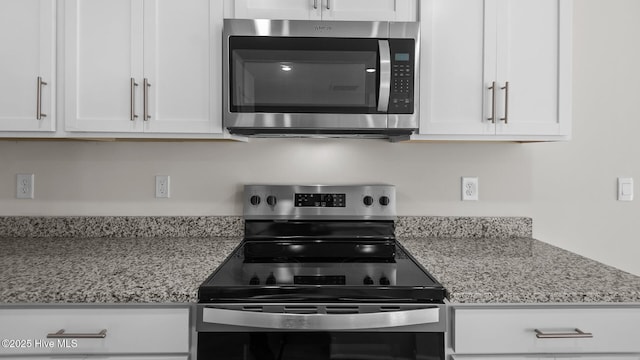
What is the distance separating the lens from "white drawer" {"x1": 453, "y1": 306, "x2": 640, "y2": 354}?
119 centimetres

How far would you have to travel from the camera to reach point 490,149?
1.97m

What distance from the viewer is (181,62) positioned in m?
1.60

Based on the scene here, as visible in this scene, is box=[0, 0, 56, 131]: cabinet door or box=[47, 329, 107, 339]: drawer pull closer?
box=[47, 329, 107, 339]: drawer pull

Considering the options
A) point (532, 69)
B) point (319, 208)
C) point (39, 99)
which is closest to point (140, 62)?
point (39, 99)

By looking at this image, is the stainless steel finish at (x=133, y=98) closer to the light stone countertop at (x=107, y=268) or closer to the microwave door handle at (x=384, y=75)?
the light stone countertop at (x=107, y=268)

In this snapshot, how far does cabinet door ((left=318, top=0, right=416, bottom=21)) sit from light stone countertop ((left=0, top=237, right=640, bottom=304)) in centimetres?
93

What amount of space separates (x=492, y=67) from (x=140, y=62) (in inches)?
53.4

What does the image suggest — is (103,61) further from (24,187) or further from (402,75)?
(402,75)

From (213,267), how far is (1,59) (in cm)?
114

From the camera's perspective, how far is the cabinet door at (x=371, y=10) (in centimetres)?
162

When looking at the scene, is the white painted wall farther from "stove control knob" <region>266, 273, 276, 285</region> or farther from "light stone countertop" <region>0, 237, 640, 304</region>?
"stove control knob" <region>266, 273, 276, 285</region>

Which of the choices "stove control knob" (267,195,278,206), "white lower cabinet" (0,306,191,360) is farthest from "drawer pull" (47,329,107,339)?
"stove control knob" (267,195,278,206)

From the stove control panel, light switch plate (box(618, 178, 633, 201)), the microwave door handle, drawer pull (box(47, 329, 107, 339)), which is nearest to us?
drawer pull (box(47, 329, 107, 339))

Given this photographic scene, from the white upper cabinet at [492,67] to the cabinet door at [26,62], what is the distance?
1.43 m
